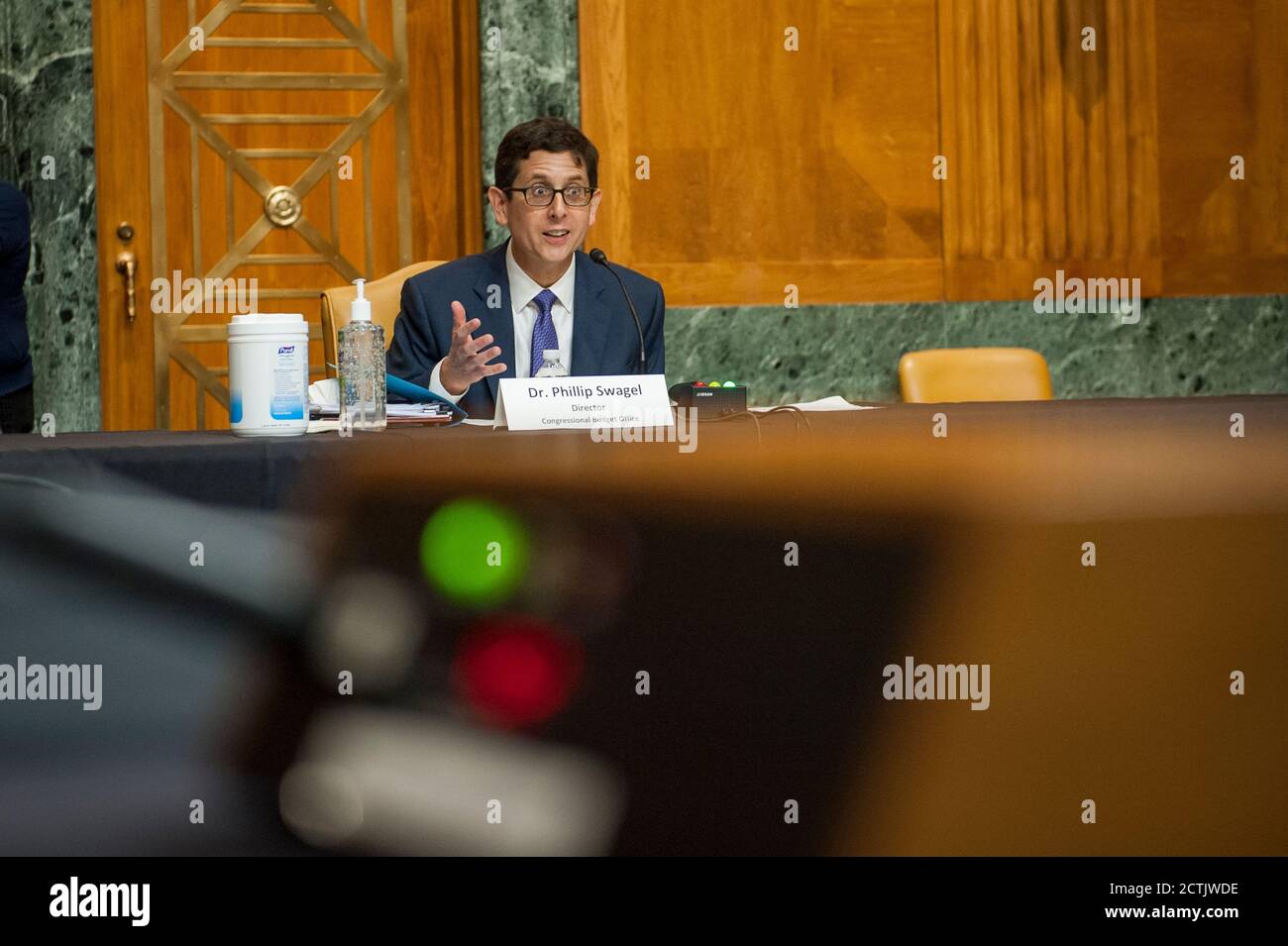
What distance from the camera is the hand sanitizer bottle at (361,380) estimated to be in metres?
1.93

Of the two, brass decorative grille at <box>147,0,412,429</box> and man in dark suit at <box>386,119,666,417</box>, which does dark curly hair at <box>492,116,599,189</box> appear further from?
brass decorative grille at <box>147,0,412,429</box>

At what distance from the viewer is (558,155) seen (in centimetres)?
268

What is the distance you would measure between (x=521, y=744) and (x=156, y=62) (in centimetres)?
355

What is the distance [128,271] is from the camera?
180 inches

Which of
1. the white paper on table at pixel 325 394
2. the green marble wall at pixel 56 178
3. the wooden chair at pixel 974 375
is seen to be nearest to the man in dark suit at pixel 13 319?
the green marble wall at pixel 56 178

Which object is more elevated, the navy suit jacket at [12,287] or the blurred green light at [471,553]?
the navy suit jacket at [12,287]

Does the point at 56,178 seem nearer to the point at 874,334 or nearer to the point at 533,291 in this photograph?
the point at 533,291

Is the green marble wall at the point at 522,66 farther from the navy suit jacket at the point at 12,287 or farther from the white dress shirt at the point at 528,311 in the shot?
the white dress shirt at the point at 528,311

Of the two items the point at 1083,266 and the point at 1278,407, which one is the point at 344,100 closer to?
the point at 1083,266

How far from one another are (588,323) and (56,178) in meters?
2.53

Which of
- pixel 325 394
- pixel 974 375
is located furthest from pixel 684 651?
pixel 974 375
